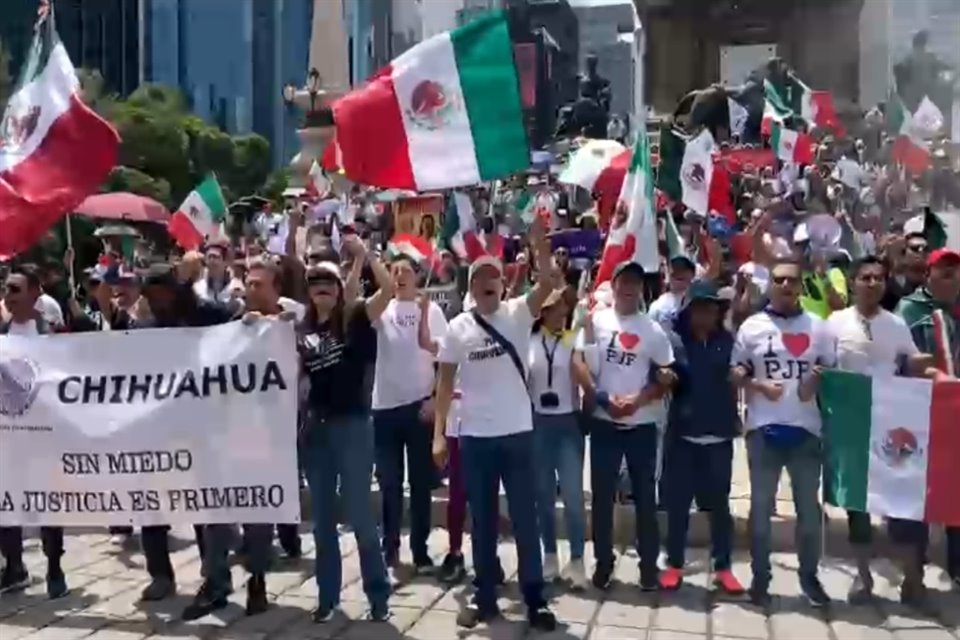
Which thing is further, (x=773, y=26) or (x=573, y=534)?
(x=773, y=26)

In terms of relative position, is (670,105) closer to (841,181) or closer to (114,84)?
(841,181)

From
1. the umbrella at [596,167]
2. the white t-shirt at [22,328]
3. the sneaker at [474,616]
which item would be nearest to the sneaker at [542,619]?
the sneaker at [474,616]

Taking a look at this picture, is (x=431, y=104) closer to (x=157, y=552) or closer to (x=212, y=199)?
(x=157, y=552)

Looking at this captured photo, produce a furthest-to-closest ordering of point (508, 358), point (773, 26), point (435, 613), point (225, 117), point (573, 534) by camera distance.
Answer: point (225, 117), point (773, 26), point (573, 534), point (435, 613), point (508, 358)

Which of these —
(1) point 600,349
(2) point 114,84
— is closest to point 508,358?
(1) point 600,349

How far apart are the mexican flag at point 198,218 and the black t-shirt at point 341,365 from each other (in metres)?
8.97

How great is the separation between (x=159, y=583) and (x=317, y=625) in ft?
3.52

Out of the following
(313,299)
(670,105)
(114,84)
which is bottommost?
(313,299)

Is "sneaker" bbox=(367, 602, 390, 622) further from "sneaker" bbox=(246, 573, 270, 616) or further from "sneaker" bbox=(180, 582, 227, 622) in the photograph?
"sneaker" bbox=(180, 582, 227, 622)

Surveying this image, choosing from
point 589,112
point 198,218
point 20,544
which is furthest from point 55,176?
point 589,112

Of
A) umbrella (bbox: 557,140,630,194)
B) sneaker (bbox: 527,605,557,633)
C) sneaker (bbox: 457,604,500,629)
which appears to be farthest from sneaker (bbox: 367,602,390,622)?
umbrella (bbox: 557,140,630,194)

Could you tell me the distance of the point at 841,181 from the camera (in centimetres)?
2086

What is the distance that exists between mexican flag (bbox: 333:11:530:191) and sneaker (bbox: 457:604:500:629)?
2.31 m

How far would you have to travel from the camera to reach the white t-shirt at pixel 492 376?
6652mm
